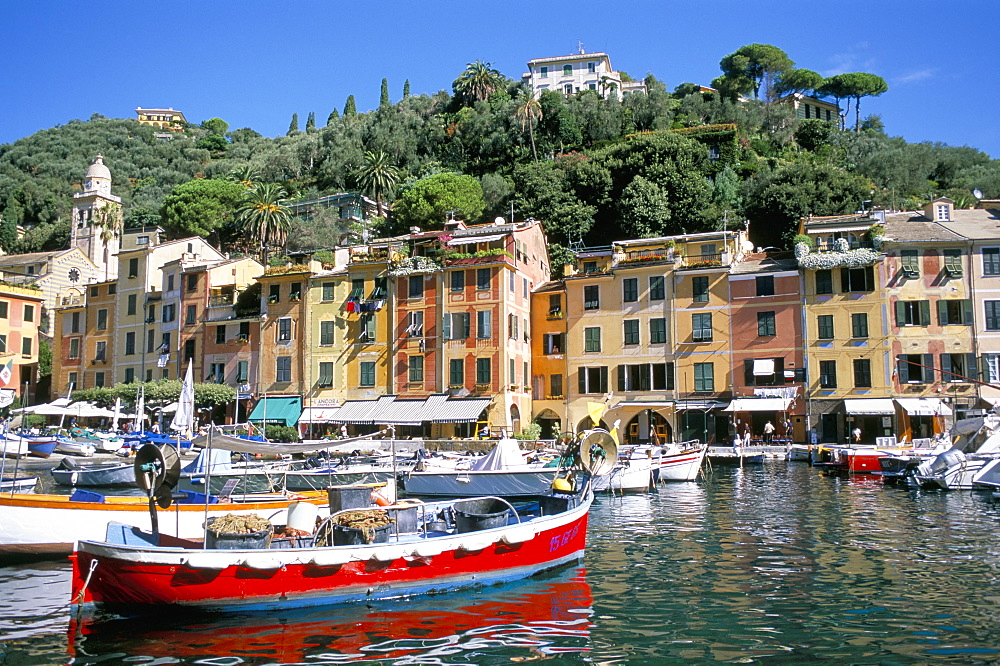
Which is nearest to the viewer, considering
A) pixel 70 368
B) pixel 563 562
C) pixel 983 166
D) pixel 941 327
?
pixel 563 562

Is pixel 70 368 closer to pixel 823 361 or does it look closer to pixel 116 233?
pixel 116 233

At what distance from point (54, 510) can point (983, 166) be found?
8965 cm

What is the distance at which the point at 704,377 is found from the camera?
50.3 meters

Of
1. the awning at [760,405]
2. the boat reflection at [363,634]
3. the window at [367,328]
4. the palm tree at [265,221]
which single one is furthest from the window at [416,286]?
the boat reflection at [363,634]

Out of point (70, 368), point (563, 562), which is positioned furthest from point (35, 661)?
point (70, 368)

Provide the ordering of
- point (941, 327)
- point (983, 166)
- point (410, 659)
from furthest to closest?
point (983, 166) → point (941, 327) → point (410, 659)

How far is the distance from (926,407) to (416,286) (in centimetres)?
3015

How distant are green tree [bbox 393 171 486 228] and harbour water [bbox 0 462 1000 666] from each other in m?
53.4

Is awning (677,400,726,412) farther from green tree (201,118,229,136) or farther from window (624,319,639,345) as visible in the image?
green tree (201,118,229,136)

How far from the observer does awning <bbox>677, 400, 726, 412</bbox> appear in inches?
Answer: 1935

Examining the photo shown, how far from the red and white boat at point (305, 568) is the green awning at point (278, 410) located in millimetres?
37852

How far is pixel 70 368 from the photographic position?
66188 mm

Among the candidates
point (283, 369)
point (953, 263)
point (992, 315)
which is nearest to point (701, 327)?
point (953, 263)

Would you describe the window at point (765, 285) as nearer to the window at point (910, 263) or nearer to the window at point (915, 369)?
the window at point (910, 263)
